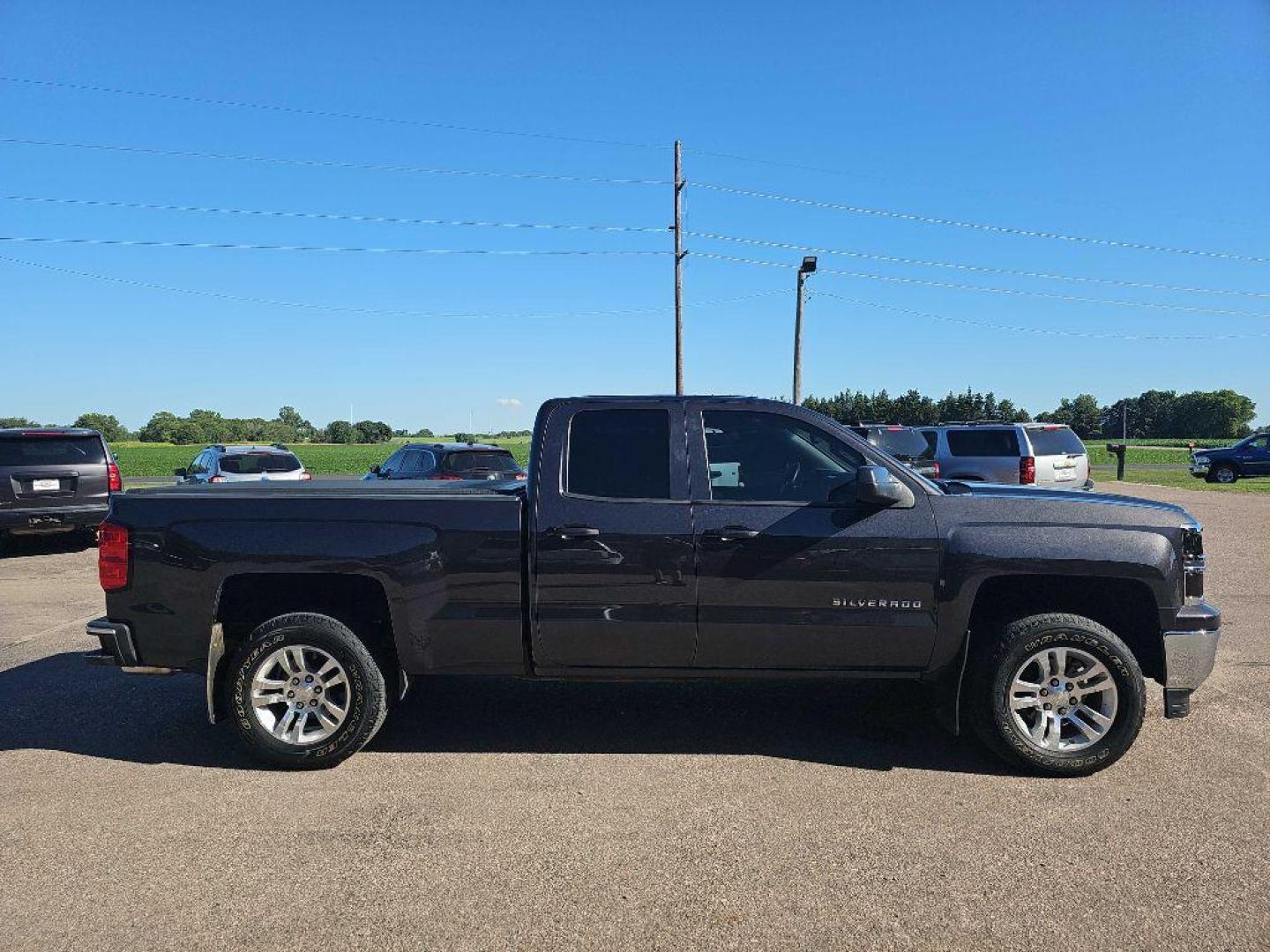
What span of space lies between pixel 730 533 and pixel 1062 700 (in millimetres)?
1882

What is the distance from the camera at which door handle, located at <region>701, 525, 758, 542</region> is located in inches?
162

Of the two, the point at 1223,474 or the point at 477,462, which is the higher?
the point at 477,462

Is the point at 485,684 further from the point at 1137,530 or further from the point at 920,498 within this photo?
the point at 1137,530

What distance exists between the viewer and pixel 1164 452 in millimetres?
68188

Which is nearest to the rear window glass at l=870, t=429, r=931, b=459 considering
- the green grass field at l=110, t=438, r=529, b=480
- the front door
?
the front door

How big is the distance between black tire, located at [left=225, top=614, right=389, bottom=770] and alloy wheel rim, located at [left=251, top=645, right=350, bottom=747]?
0.02 meters

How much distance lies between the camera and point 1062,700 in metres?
4.12

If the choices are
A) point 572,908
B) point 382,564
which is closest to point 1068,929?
point 572,908


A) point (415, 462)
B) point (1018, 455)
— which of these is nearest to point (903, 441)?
point (1018, 455)

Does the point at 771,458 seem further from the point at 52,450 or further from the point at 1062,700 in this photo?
the point at 52,450

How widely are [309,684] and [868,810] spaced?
2.85m

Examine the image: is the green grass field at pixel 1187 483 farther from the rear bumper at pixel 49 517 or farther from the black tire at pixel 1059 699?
the rear bumper at pixel 49 517

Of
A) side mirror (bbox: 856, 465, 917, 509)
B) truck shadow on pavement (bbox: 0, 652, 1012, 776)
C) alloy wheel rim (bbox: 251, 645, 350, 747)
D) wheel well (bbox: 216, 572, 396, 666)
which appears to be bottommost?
truck shadow on pavement (bbox: 0, 652, 1012, 776)

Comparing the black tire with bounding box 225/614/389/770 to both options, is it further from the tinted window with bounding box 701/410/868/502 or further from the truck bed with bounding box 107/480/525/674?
the tinted window with bounding box 701/410/868/502
